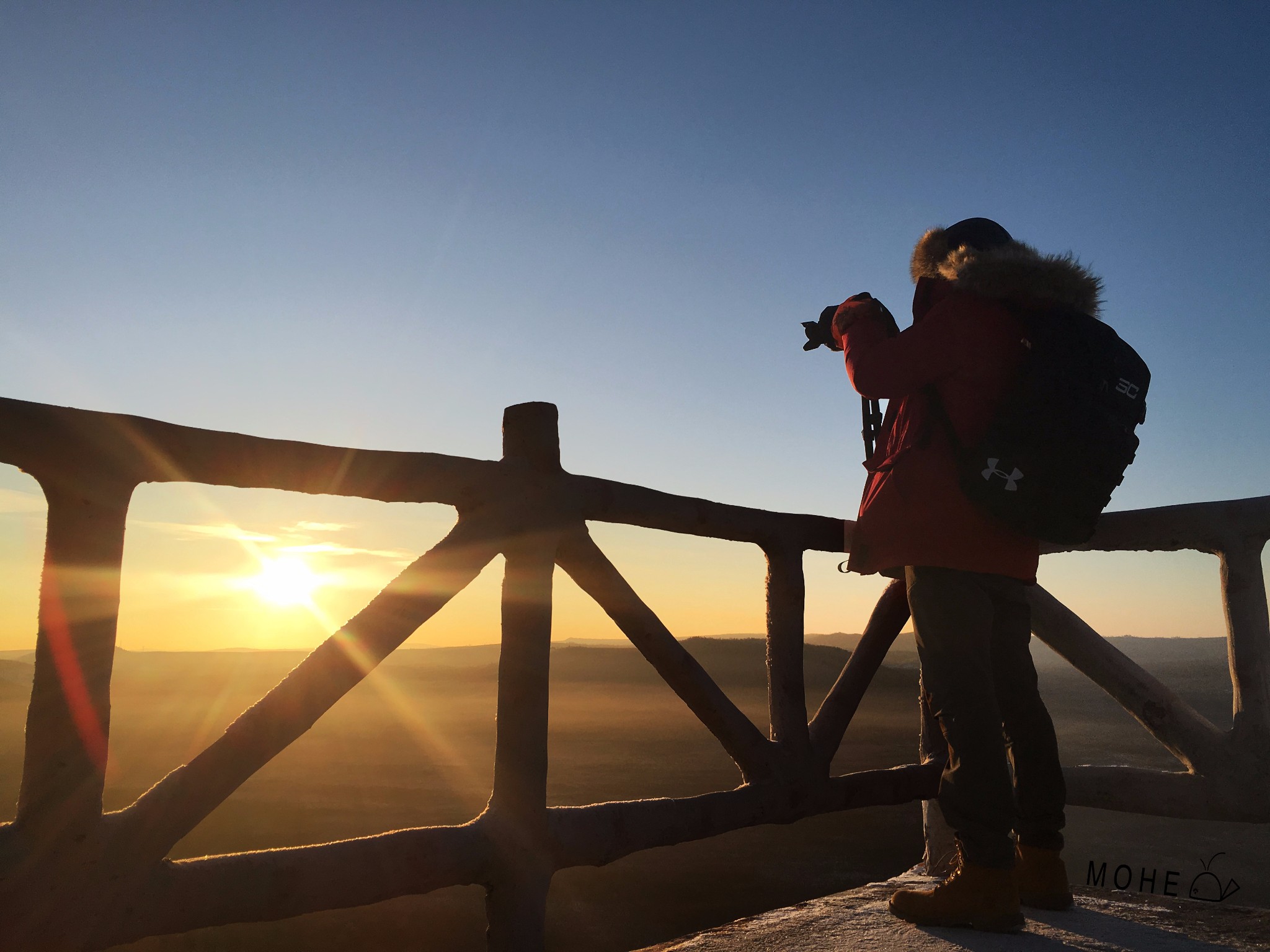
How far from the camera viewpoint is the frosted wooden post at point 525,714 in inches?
80.9

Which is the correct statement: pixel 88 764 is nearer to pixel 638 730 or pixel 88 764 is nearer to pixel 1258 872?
pixel 1258 872

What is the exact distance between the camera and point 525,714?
216 cm

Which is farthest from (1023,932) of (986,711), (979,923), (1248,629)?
(1248,629)

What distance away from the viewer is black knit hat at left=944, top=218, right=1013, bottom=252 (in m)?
2.53

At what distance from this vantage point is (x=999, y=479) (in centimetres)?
226

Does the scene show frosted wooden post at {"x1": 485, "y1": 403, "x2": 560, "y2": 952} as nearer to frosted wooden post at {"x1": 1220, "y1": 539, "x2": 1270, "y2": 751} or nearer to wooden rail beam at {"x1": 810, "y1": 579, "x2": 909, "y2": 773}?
wooden rail beam at {"x1": 810, "y1": 579, "x2": 909, "y2": 773}

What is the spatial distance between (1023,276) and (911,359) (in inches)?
15.1

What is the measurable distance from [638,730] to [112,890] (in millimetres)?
10474

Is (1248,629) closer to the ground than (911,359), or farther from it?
closer to the ground

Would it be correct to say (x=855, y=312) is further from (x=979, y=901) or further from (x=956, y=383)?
(x=979, y=901)

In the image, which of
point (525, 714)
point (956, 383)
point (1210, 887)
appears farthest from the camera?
point (1210, 887)

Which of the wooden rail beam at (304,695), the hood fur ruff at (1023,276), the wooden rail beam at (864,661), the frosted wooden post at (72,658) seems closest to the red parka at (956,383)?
the hood fur ruff at (1023,276)

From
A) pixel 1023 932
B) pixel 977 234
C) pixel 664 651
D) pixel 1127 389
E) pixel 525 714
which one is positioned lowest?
pixel 1023 932

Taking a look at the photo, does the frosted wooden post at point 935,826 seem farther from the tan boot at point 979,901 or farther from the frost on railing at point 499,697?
the tan boot at point 979,901
